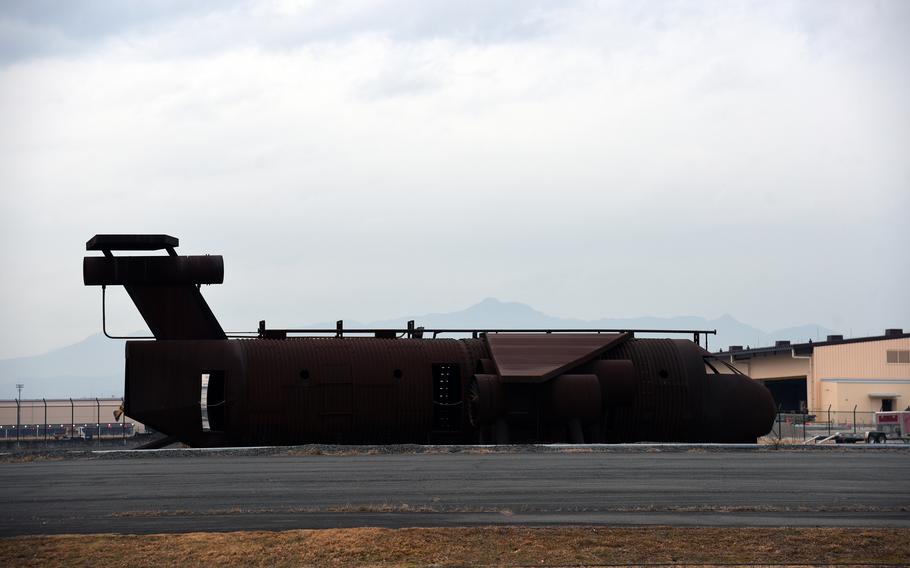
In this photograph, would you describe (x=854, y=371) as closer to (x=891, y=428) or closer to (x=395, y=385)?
(x=891, y=428)

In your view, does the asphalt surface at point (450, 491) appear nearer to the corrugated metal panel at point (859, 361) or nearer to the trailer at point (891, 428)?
the trailer at point (891, 428)

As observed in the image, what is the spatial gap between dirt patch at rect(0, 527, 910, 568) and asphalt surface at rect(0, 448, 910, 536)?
80 cm

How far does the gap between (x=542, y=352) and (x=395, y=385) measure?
4.24 meters

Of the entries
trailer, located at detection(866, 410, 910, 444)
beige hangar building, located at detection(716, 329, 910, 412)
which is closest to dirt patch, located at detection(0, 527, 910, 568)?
trailer, located at detection(866, 410, 910, 444)

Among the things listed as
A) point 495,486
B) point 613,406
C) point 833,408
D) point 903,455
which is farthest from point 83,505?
point 833,408

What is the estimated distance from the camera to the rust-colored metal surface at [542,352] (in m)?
27.2

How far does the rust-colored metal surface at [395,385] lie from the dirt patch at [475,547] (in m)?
12.7

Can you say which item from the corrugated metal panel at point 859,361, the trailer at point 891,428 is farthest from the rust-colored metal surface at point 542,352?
the corrugated metal panel at point 859,361

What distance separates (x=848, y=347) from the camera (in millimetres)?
68062

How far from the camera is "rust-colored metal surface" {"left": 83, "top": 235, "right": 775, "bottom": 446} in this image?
2736 centimetres

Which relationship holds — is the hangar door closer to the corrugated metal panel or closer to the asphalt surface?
the corrugated metal panel

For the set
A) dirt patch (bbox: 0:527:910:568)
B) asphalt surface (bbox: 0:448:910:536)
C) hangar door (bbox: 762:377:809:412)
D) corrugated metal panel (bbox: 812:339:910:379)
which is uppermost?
corrugated metal panel (bbox: 812:339:910:379)

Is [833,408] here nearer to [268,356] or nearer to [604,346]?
[604,346]

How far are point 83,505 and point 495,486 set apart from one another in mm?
7321
